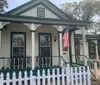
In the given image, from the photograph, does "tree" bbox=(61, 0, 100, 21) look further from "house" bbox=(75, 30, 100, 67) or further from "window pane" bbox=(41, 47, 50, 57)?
"window pane" bbox=(41, 47, 50, 57)

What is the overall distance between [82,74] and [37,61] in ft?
17.6

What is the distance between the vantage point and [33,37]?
10.6 m

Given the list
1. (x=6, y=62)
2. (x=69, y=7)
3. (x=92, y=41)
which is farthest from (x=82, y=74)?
A: (x=69, y=7)

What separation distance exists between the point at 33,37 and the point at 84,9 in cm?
2426

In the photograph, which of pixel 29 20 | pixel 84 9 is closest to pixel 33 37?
pixel 29 20

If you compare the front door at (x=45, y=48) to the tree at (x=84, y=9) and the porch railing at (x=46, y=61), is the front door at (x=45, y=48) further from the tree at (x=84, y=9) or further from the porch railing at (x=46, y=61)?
the tree at (x=84, y=9)

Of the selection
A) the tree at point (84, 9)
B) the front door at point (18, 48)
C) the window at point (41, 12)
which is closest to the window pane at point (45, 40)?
the front door at point (18, 48)

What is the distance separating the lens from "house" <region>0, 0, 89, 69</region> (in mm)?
10734

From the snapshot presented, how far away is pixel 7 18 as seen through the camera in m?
10.1

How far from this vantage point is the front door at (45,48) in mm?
12650

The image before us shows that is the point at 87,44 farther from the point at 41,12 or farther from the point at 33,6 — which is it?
the point at 33,6

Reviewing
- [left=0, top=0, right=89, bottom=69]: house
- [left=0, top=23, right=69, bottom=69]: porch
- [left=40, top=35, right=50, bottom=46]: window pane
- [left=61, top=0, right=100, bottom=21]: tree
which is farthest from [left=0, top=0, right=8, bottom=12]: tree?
[left=61, top=0, right=100, bottom=21]: tree

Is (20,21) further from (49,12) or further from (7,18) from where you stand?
(49,12)

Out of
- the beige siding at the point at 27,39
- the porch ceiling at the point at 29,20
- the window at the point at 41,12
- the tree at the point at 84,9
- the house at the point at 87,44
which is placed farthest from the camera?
the tree at the point at 84,9
